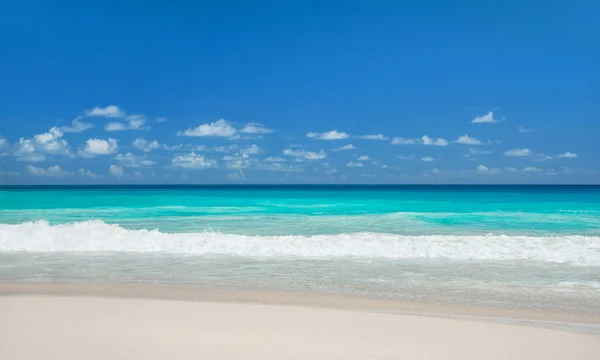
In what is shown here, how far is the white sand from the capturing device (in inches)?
188

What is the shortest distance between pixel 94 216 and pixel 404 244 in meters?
18.8

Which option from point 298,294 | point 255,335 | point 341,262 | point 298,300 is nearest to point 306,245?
point 341,262

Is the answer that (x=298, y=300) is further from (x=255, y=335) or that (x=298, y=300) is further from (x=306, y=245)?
(x=306, y=245)

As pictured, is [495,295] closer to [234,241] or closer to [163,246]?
[234,241]

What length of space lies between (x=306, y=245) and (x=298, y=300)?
5675mm

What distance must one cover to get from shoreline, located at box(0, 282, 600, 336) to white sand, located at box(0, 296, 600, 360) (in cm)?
45

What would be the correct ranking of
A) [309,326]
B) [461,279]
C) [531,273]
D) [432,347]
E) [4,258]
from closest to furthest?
[432,347] → [309,326] → [461,279] → [531,273] → [4,258]

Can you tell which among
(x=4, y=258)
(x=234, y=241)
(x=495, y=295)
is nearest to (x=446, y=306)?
(x=495, y=295)

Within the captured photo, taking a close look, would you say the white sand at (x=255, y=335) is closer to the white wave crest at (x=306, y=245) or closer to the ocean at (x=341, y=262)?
the ocean at (x=341, y=262)

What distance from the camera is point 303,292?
7691 millimetres

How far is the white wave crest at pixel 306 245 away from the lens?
11.5 metres

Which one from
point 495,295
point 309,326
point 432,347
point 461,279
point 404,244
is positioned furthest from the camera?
point 404,244

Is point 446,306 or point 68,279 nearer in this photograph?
point 446,306

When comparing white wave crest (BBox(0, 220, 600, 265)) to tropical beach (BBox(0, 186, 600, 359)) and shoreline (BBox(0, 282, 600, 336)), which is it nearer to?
tropical beach (BBox(0, 186, 600, 359))
